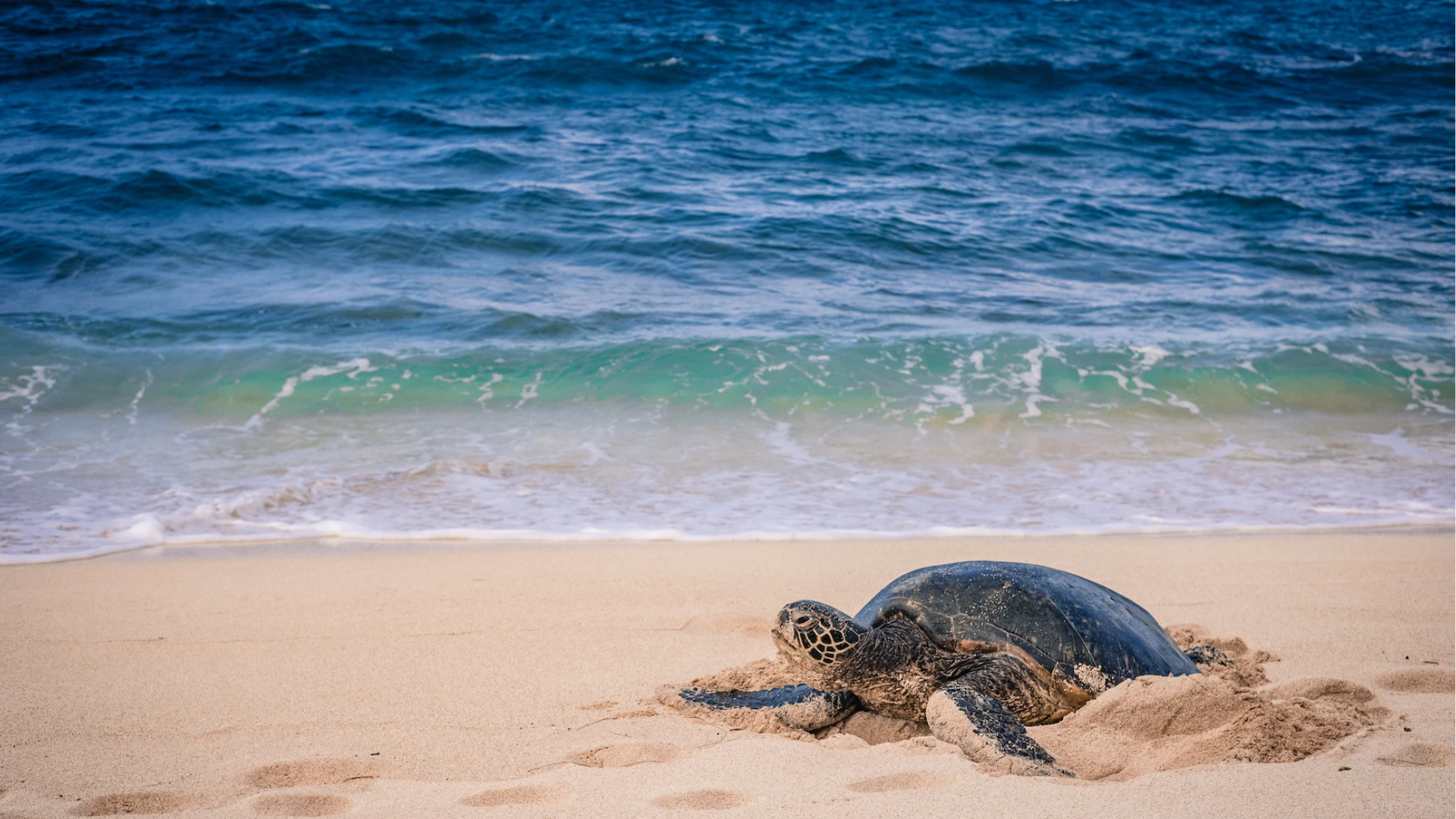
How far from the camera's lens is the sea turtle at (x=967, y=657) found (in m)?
2.58

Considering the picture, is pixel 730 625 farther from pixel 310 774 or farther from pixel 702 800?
pixel 310 774

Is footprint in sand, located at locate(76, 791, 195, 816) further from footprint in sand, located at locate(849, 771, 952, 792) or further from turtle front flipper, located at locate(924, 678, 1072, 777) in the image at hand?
turtle front flipper, located at locate(924, 678, 1072, 777)

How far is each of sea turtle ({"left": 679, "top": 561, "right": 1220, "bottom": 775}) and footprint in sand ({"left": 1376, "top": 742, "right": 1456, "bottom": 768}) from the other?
0.56 m

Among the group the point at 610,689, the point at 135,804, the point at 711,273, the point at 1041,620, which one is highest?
the point at 711,273

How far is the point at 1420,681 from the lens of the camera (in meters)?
3.02

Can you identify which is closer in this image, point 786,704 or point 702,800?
point 702,800

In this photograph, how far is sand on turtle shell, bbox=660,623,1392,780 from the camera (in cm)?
238

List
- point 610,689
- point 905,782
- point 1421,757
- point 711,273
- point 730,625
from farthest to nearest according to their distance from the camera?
point 711,273, point 730,625, point 610,689, point 1421,757, point 905,782

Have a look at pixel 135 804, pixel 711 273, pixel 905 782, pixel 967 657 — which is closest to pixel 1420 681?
pixel 967 657

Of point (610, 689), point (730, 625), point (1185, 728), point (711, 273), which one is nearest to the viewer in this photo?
point (1185, 728)

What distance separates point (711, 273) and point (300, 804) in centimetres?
820

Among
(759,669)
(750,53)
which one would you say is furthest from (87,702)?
(750,53)

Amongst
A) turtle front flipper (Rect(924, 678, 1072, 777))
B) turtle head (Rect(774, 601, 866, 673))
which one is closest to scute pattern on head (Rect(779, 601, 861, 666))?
turtle head (Rect(774, 601, 866, 673))

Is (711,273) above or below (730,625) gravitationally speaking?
above
